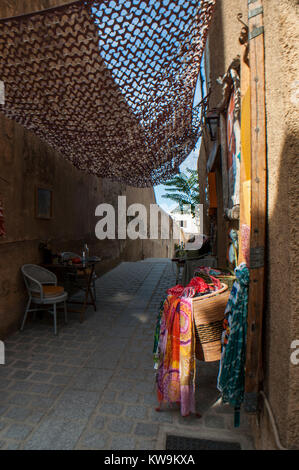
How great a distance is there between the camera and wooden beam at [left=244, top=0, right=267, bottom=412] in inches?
63.5

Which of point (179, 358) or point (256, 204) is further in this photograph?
point (179, 358)

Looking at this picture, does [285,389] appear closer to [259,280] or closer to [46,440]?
[259,280]

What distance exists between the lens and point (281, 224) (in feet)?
4.54

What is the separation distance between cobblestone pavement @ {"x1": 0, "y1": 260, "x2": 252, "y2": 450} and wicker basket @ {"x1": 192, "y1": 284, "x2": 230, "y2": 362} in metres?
0.56

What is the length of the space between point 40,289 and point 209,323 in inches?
107

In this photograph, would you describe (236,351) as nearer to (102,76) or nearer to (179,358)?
(179,358)

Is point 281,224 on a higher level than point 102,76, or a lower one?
lower

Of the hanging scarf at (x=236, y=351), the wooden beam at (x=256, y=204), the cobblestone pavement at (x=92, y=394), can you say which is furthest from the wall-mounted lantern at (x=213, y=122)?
the cobblestone pavement at (x=92, y=394)

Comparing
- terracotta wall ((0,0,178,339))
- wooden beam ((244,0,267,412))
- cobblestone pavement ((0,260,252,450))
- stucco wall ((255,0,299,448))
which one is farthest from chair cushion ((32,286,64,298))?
stucco wall ((255,0,299,448))

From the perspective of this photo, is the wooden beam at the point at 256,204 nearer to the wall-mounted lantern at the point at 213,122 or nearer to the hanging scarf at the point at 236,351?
the hanging scarf at the point at 236,351

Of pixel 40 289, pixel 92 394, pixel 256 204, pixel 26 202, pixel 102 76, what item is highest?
pixel 102 76

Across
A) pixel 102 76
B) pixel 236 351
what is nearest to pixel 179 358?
pixel 236 351

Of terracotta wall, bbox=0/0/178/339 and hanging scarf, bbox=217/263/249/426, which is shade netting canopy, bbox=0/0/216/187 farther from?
hanging scarf, bbox=217/263/249/426

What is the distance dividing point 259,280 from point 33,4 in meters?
5.37
